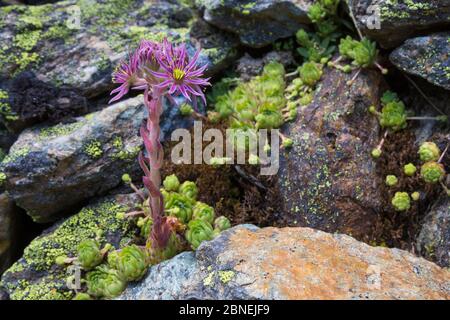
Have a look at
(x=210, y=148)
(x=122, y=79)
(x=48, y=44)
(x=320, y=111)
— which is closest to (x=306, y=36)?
(x=320, y=111)

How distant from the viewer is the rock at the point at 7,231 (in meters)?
5.00

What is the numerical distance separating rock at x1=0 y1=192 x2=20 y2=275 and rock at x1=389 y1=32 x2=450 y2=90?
4326 mm

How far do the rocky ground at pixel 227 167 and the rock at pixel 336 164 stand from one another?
0.01 meters

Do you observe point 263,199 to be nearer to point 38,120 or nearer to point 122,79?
point 122,79

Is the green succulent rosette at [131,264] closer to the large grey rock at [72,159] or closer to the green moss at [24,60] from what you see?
the large grey rock at [72,159]

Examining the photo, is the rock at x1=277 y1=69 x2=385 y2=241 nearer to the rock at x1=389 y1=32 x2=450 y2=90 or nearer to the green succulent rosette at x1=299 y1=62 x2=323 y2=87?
the green succulent rosette at x1=299 y1=62 x2=323 y2=87

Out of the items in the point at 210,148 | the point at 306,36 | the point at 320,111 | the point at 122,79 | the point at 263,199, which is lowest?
the point at 263,199

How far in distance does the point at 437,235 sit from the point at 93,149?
3.41 metres

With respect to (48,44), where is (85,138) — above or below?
below

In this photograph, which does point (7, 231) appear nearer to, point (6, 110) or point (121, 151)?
point (6, 110)

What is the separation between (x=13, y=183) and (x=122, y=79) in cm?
184

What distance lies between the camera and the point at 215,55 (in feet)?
18.7

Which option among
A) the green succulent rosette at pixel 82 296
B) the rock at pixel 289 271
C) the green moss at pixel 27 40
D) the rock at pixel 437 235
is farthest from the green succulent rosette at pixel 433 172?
the green moss at pixel 27 40

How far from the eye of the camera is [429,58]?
4.57 m
